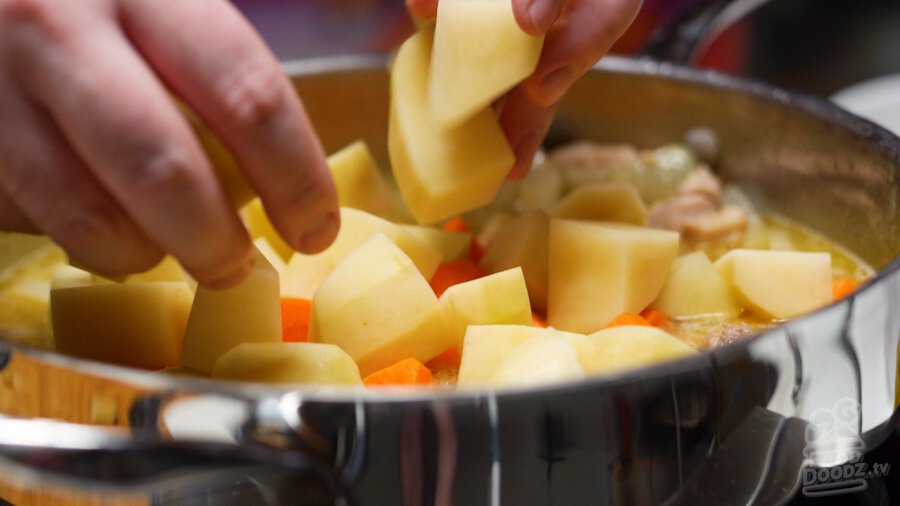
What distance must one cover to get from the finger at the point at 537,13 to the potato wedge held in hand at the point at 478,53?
1.1 inches

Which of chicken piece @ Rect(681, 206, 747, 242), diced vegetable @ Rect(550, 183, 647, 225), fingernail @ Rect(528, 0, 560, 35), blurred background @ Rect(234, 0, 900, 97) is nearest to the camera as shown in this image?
fingernail @ Rect(528, 0, 560, 35)

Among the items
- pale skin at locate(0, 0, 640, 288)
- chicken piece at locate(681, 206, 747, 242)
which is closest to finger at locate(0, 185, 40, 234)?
pale skin at locate(0, 0, 640, 288)

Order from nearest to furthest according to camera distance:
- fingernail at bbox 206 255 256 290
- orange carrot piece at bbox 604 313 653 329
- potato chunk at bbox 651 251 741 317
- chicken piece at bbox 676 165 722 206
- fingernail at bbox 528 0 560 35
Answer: fingernail at bbox 206 255 256 290
fingernail at bbox 528 0 560 35
orange carrot piece at bbox 604 313 653 329
potato chunk at bbox 651 251 741 317
chicken piece at bbox 676 165 722 206

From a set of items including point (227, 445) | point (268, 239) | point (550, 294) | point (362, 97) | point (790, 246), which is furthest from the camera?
point (362, 97)

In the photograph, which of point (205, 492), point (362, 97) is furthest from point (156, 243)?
point (362, 97)

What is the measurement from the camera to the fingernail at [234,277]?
74cm

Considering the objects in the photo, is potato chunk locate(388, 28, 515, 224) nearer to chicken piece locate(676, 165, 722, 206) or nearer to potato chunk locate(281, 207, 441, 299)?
potato chunk locate(281, 207, 441, 299)

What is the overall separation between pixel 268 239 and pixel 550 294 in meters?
0.38

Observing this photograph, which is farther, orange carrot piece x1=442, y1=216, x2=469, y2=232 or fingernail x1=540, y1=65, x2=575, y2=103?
orange carrot piece x1=442, y1=216, x2=469, y2=232

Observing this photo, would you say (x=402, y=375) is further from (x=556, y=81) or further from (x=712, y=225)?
(x=712, y=225)

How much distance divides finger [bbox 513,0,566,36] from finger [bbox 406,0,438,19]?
15cm

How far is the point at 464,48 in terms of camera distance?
913 mm

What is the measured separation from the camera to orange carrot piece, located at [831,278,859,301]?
107 centimetres

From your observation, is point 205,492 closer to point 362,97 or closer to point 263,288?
point 263,288
